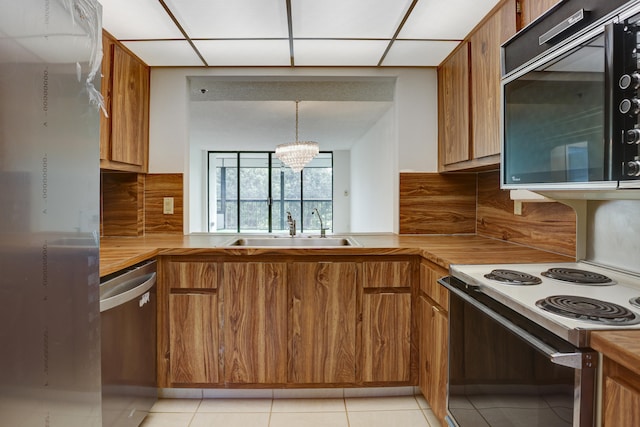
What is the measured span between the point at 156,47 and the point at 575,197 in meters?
2.29

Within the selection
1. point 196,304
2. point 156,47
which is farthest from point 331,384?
point 156,47

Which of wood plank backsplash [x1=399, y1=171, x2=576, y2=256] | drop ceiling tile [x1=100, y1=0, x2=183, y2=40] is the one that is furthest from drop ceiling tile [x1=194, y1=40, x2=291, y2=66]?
wood plank backsplash [x1=399, y1=171, x2=576, y2=256]

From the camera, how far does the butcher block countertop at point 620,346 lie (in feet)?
2.23

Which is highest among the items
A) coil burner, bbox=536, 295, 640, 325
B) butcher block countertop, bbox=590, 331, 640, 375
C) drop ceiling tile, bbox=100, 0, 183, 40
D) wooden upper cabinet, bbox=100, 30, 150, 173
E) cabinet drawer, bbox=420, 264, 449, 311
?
drop ceiling tile, bbox=100, 0, 183, 40

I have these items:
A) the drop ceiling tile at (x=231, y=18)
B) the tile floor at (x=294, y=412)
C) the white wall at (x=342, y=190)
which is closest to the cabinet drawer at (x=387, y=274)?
the tile floor at (x=294, y=412)

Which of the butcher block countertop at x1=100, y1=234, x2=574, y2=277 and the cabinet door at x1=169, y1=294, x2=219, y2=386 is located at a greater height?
the butcher block countertop at x1=100, y1=234, x2=574, y2=277

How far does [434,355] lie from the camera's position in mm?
1785

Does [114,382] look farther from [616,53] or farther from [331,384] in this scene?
[616,53]

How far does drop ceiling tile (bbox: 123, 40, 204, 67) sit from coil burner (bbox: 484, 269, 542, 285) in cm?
200

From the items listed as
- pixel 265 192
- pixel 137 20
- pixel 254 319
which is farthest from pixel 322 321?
pixel 265 192

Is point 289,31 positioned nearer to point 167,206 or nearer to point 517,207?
point 167,206

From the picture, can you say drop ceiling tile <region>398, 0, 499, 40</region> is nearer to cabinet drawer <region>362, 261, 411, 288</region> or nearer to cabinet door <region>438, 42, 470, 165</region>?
cabinet door <region>438, 42, 470, 165</region>

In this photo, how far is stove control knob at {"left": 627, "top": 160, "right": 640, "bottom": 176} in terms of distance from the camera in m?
0.86

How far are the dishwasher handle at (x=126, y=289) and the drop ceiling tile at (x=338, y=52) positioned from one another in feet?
4.93
